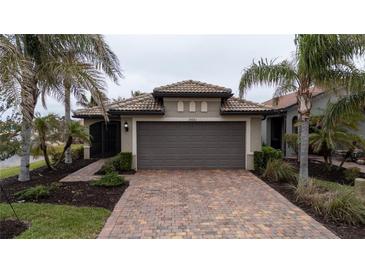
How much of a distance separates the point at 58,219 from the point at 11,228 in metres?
0.90

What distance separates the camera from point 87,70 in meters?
7.57

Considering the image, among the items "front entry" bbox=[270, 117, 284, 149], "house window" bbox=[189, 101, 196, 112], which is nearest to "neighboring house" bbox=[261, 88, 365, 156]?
"front entry" bbox=[270, 117, 284, 149]

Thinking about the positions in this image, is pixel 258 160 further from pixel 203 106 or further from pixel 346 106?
pixel 346 106

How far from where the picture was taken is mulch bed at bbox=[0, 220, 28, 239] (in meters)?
4.76

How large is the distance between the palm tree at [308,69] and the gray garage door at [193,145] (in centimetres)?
354

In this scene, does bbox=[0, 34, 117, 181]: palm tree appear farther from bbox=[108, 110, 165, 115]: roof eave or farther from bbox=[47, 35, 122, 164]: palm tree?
bbox=[108, 110, 165, 115]: roof eave

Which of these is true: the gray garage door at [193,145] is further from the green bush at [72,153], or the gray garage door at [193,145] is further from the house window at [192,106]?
the green bush at [72,153]

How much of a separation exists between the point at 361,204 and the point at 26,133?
36.1 feet

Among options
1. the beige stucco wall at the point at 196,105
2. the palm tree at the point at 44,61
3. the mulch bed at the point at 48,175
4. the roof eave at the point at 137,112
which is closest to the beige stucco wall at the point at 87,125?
the mulch bed at the point at 48,175

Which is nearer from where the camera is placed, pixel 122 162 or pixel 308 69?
pixel 308 69

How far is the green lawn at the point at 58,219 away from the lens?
188 inches

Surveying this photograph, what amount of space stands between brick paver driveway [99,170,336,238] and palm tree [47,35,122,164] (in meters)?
3.39

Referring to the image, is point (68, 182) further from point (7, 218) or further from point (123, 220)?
point (123, 220)

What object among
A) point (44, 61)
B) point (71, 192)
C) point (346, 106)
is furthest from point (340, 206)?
point (44, 61)
